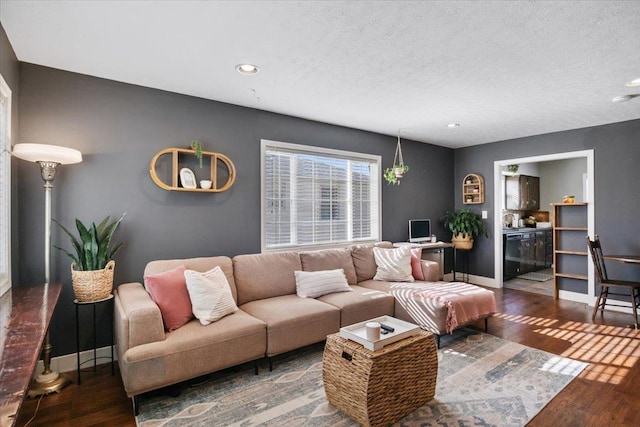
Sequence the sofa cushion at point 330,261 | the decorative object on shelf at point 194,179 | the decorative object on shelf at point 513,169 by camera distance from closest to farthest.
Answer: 1. the decorative object on shelf at point 194,179
2. the sofa cushion at point 330,261
3. the decorative object on shelf at point 513,169

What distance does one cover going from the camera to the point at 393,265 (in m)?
4.05

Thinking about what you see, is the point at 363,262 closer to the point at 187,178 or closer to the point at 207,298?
the point at 207,298

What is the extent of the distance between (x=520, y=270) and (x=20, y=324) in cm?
712

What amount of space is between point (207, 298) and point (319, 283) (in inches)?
47.0

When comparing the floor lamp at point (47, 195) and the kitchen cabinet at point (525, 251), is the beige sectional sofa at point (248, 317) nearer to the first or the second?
the floor lamp at point (47, 195)

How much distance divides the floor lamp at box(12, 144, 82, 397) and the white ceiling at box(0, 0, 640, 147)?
0.73 m

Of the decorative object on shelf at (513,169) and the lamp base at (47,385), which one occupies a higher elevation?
the decorative object on shelf at (513,169)

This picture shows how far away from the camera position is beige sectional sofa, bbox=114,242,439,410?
2.17m

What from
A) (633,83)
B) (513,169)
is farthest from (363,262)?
(513,169)

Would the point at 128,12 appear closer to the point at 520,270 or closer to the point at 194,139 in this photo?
the point at 194,139

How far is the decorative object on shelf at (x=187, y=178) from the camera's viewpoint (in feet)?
10.5

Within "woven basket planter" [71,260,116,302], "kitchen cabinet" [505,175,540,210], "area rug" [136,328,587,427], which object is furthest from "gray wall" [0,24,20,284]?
"kitchen cabinet" [505,175,540,210]

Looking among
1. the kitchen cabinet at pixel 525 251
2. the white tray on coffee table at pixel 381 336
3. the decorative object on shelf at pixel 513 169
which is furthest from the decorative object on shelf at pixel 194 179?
the decorative object on shelf at pixel 513 169

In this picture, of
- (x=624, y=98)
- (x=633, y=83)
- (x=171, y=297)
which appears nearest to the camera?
(x=171, y=297)
